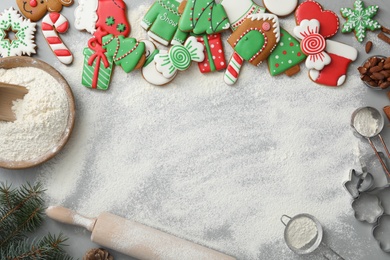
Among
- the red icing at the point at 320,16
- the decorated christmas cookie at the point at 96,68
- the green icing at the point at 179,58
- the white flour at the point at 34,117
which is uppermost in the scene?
the red icing at the point at 320,16

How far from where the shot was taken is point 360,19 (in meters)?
1.30

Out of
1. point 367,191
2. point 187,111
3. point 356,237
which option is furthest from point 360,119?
point 187,111

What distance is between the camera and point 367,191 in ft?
4.26

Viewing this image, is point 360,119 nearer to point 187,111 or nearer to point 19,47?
point 187,111

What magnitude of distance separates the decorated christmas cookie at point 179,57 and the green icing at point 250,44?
0.11 m

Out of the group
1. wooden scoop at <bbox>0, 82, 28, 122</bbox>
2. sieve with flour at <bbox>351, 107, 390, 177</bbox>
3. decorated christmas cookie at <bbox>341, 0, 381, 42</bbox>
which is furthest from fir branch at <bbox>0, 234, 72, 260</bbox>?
decorated christmas cookie at <bbox>341, 0, 381, 42</bbox>

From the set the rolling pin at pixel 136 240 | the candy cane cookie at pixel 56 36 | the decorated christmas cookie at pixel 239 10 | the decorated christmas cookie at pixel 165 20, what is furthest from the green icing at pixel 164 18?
the rolling pin at pixel 136 240

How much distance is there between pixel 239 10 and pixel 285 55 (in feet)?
0.57

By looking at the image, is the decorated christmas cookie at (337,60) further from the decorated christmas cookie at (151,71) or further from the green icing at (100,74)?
the green icing at (100,74)

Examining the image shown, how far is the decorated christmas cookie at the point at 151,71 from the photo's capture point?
4.33 ft

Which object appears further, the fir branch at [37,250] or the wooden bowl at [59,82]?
the wooden bowl at [59,82]

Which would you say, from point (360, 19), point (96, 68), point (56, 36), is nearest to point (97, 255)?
point (96, 68)

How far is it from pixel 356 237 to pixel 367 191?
0.13 m

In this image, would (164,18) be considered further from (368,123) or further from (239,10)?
(368,123)
